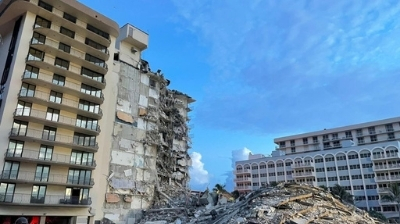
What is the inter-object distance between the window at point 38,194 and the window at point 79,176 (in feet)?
8.85

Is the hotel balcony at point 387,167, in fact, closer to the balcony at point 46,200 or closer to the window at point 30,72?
the balcony at point 46,200

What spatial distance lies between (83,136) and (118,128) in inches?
Answer: 225

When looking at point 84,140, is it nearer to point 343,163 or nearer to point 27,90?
point 27,90

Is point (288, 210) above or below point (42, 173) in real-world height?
below

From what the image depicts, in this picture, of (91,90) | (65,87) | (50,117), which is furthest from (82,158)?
(91,90)

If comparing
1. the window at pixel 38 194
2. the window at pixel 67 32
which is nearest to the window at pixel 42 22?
the window at pixel 67 32

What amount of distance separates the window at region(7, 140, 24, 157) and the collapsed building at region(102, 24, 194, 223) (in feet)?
35.1

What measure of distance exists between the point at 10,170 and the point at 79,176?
A: 22.3 feet

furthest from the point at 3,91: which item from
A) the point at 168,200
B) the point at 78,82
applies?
the point at 168,200

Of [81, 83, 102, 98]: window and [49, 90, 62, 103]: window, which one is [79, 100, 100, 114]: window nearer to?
[81, 83, 102, 98]: window

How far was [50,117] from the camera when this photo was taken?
103 feet

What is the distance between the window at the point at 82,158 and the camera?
32375mm

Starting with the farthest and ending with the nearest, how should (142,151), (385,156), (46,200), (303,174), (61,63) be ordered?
(303,174), (385,156), (142,151), (61,63), (46,200)

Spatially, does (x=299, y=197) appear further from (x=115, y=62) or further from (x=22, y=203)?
(x=115, y=62)
